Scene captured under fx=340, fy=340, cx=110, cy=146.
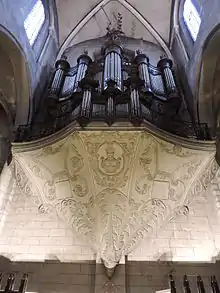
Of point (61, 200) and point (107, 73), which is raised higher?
point (107, 73)

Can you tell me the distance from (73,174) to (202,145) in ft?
7.19

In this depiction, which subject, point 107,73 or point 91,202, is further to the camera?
point 107,73

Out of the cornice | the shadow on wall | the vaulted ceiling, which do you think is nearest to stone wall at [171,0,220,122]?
the vaulted ceiling

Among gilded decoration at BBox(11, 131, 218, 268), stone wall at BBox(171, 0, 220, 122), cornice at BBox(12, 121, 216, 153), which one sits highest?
stone wall at BBox(171, 0, 220, 122)

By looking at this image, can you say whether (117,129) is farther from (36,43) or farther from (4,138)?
(36,43)

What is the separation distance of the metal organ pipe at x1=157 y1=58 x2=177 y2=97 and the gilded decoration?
204 centimetres

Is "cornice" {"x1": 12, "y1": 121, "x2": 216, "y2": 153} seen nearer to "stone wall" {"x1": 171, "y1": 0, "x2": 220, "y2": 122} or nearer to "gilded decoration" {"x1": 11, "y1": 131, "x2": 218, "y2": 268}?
"gilded decoration" {"x1": 11, "y1": 131, "x2": 218, "y2": 268}

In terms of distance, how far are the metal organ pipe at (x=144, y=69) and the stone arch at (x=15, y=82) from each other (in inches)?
99.4

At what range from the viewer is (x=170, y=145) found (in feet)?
18.3

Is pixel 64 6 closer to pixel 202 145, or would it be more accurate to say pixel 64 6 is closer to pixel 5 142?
pixel 5 142

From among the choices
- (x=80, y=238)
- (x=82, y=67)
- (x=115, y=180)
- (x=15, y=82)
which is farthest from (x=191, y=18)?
(x=80, y=238)

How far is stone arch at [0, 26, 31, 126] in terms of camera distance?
7.09m

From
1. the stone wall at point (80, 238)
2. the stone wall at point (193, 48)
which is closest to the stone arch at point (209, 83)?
the stone wall at point (193, 48)

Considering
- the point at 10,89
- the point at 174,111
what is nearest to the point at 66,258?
the point at 174,111
